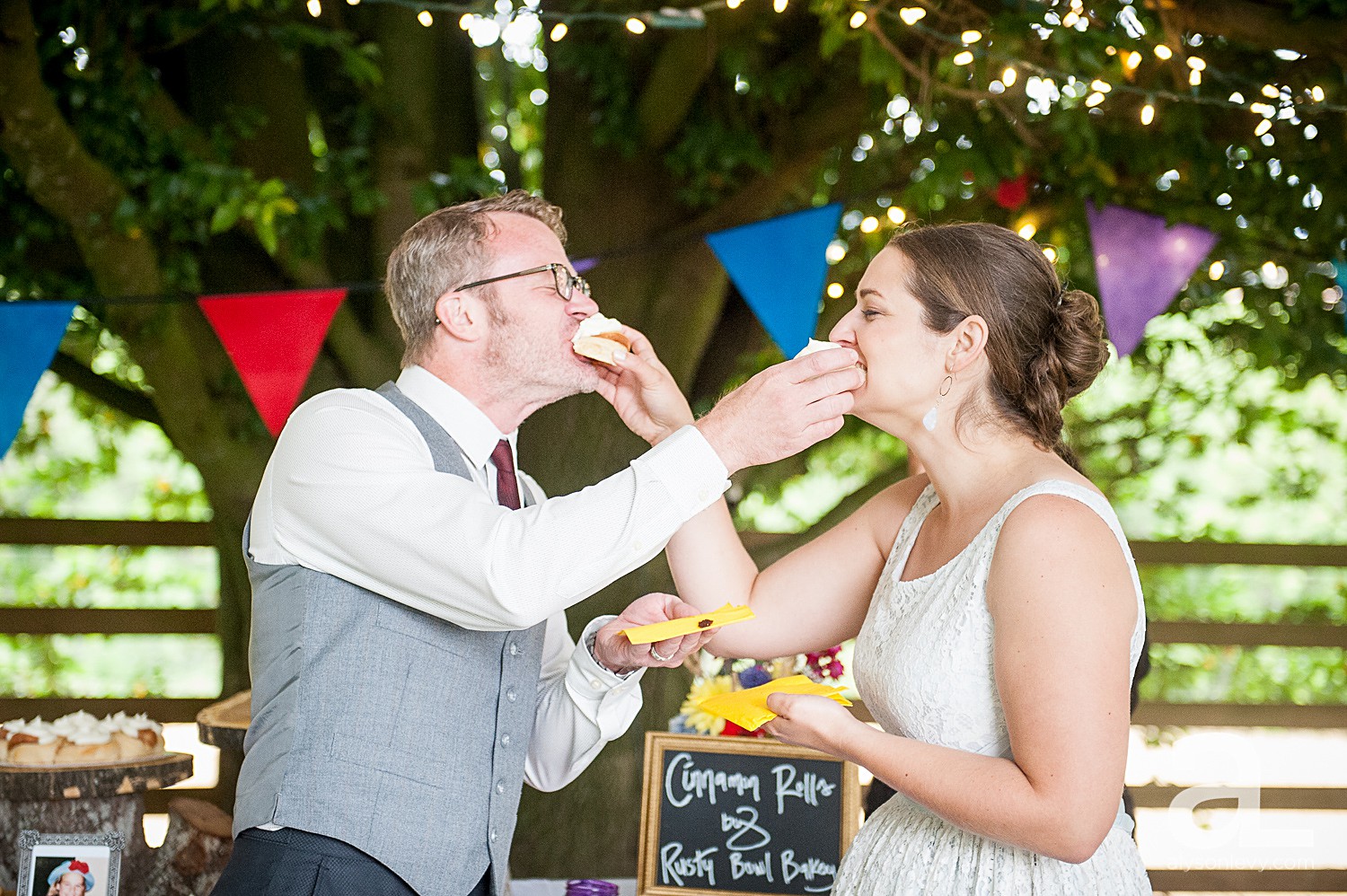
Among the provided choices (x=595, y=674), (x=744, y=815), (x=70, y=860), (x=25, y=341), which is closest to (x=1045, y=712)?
(x=595, y=674)

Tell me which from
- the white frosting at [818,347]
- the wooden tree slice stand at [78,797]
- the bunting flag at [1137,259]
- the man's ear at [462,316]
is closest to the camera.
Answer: the white frosting at [818,347]

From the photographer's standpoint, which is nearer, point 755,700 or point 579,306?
point 755,700

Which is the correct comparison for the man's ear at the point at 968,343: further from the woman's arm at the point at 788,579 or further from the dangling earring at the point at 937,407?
the woman's arm at the point at 788,579

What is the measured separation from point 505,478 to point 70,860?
1695 millimetres

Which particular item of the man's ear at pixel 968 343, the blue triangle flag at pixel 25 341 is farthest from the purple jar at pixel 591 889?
the blue triangle flag at pixel 25 341

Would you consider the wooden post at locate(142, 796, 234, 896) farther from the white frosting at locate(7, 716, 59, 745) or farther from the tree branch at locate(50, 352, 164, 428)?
the tree branch at locate(50, 352, 164, 428)

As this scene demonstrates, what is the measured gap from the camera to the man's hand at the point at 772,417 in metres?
1.52

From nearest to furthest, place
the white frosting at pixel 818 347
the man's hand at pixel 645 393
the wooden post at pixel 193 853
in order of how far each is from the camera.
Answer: the white frosting at pixel 818 347
the man's hand at pixel 645 393
the wooden post at pixel 193 853

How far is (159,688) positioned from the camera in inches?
236

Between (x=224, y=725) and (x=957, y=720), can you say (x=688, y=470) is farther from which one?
(x=224, y=725)

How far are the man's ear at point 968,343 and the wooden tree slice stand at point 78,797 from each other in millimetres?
2265

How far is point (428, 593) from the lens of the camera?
1478 mm

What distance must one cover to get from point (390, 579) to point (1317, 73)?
322 cm

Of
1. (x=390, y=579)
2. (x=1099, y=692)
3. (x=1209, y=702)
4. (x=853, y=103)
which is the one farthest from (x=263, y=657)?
(x=1209, y=702)
